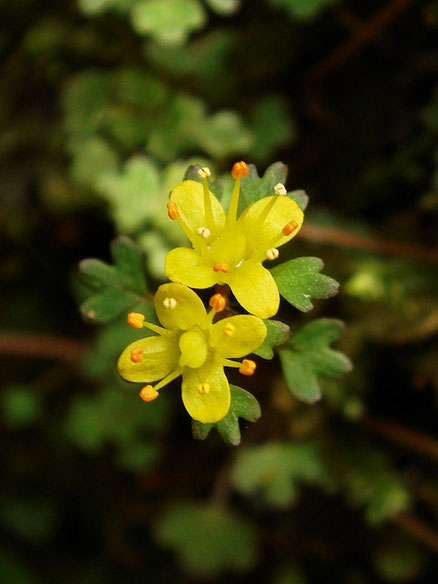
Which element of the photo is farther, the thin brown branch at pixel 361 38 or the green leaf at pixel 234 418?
the thin brown branch at pixel 361 38

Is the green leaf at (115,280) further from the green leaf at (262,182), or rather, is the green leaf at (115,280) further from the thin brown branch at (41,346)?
the thin brown branch at (41,346)

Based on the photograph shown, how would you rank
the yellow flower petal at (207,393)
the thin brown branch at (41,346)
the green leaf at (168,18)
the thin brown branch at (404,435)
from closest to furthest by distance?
the yellow flower petal at (207,393) → the green leaf at (168,18) → the thin brown branch at (404,435) → the thin brown branch at (41,346)

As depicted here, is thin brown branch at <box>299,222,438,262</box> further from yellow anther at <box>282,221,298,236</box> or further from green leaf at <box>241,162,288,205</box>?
yellow anther at <box>282,221,298,236</box>

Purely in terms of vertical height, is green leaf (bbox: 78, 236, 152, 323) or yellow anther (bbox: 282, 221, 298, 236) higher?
yellow anther (bbox: 282, 221, 298, 236)

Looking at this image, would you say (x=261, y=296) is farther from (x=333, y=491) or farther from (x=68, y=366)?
(x=68, y=366)

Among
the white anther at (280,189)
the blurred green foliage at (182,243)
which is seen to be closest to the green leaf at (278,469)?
the blurred green foliage at (182,243)

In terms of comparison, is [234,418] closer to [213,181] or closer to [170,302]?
[170,302]

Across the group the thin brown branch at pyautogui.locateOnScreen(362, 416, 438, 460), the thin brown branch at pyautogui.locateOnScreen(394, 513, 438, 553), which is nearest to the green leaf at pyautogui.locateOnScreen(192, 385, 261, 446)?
the thin brown branch at pyautogui.locateOnScreen(362, 416, 438, 460)

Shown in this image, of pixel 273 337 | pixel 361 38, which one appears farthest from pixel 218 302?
pixel 361 38
